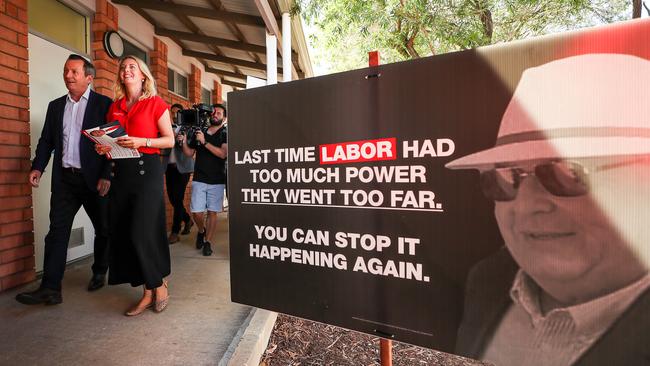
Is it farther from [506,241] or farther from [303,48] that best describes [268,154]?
[303,48]

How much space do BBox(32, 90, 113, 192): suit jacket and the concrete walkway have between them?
2.99ft

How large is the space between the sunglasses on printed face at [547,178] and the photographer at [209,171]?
149 inches

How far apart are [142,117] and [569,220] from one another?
258 centimetres

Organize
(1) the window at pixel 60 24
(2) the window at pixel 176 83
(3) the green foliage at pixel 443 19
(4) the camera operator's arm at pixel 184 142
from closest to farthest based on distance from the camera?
(1) the window at pixel 60 24
(4) the camera operator's arm at pixel 184 142
(3) the green foliage at pixel 443 19
(2) the window at pixel 176 83

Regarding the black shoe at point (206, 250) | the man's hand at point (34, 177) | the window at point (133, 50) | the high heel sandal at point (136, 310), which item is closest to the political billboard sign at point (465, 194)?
the high heel sandal at point (136, 310)

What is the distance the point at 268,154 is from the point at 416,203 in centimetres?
68

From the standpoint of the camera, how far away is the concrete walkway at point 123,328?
2174mm

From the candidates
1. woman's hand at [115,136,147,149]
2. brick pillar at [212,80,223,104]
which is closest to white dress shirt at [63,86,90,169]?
woman's hand at [115,136,147,149]

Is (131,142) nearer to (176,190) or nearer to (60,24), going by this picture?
(60,24)

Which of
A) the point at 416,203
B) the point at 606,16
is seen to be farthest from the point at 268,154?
the point at 606,16

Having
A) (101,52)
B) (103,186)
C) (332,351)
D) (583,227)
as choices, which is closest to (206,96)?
(101,52)

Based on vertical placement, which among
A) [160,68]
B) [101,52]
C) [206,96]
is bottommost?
[101,52]

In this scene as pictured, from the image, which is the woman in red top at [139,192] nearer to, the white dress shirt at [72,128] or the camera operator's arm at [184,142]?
the white dress shirt at [72,128]

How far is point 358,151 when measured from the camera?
1.38 meters
